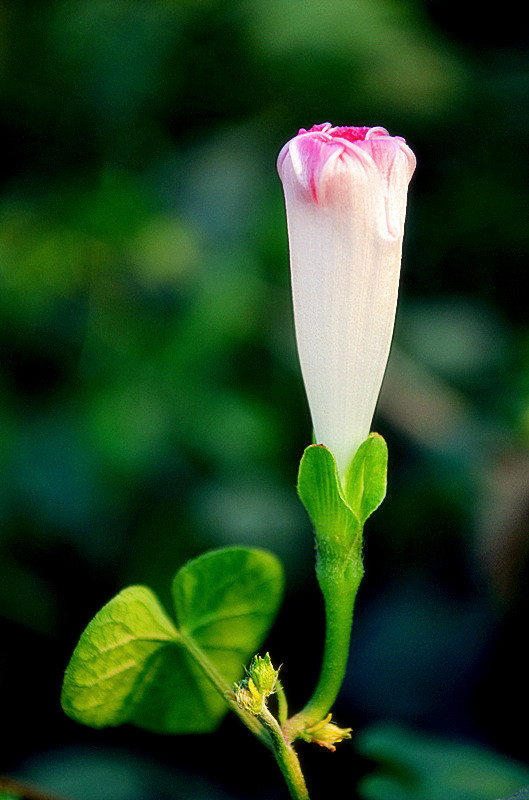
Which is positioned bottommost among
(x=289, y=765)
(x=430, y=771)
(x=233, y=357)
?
(x=430, y=771)

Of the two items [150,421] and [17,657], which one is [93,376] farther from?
[17,657]

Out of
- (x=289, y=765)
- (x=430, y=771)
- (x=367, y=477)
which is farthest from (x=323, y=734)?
(x=430, y=771)

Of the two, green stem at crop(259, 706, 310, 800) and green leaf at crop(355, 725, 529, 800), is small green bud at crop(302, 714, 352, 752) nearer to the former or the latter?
green stem at crop(259, 706, 310, 800)

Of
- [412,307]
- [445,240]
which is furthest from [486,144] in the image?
[412,307]

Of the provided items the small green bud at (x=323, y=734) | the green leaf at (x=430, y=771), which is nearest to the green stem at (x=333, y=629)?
the small green bud at (x=323, y=734)

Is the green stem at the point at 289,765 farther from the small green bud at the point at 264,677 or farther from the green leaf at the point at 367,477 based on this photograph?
the green leaf at the point at 367,477

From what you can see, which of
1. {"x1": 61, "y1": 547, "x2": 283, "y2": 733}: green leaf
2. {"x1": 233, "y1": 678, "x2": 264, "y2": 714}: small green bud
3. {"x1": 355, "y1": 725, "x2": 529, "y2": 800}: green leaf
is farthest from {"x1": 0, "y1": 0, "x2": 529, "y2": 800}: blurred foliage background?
{"x1": 233, "y1": 678, "x2": 264, "y2": 714}: small green bud

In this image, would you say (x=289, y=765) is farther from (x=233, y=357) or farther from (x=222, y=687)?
(x=233, y=357)
